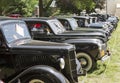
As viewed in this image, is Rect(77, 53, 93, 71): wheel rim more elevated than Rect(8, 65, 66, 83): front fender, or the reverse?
Rect(8, 65, 66, 83): front fender

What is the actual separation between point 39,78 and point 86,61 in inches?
167

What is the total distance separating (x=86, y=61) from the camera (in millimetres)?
10977

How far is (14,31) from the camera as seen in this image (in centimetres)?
775

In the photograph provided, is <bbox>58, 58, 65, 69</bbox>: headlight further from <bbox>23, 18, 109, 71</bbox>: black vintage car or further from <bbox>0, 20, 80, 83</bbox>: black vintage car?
→ <bbox>23, 18, 109, 71</bbox>: black vintage car

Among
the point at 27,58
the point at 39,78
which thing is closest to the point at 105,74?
the point at 27,58

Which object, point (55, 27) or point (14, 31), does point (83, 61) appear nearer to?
point (55, 27)

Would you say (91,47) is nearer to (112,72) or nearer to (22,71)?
(112,72)

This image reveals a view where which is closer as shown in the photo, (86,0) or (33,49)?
(33,49)

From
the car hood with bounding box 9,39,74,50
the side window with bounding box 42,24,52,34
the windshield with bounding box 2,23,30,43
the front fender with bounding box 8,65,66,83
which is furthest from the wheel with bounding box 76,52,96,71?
the front fender with bounding box 8,65,66,83

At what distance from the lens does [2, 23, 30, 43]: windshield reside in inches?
291

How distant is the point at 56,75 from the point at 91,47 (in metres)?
4.22

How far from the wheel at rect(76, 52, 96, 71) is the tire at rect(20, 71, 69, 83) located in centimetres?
409

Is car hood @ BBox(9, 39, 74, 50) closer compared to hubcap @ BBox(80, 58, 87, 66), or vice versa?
car hood @ BBox(9, 39, 74, 50)

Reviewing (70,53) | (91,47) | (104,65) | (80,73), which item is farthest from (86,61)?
(70,53)
